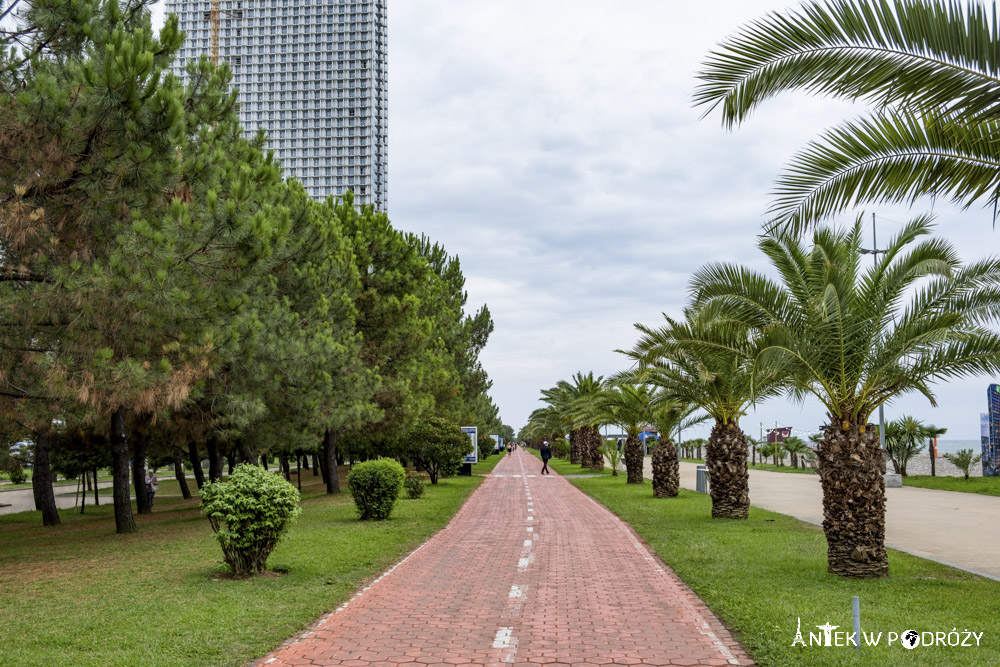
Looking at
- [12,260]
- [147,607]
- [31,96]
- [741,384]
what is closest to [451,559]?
[147,607]

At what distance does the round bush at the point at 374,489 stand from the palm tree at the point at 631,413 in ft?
47.4

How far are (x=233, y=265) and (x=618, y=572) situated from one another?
717 cm

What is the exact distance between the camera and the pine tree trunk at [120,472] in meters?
17.7

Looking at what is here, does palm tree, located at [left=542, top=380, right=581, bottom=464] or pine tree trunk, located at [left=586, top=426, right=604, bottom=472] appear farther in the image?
palm tree, located at [left=542, top=380, right=581, bottom=464]

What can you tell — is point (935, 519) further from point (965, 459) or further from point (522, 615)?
point (965, 459)

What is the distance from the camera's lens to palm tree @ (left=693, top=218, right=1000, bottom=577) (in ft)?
35.2

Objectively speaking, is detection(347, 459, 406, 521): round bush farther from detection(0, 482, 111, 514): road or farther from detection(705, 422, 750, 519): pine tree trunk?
detection(0, 482, 111, 514): road

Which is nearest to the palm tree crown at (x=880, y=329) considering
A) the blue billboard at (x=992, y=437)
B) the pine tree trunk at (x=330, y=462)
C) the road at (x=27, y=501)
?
the pine tree trunk at (x=330, y=462)

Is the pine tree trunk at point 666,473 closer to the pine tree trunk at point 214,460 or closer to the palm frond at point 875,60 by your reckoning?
the pine tree trunk at point 214,460

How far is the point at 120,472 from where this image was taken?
1789 cm

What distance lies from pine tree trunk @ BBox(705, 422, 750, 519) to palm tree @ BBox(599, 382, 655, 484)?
421 inches

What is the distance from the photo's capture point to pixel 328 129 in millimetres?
156250

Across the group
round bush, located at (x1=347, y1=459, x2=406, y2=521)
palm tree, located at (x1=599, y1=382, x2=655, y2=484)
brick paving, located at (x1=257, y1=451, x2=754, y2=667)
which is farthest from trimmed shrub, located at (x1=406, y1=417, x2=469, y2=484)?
brick paving, located at (x1=257, y1=451, x2=754, y2=667)

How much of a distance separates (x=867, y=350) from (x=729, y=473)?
8314mm
